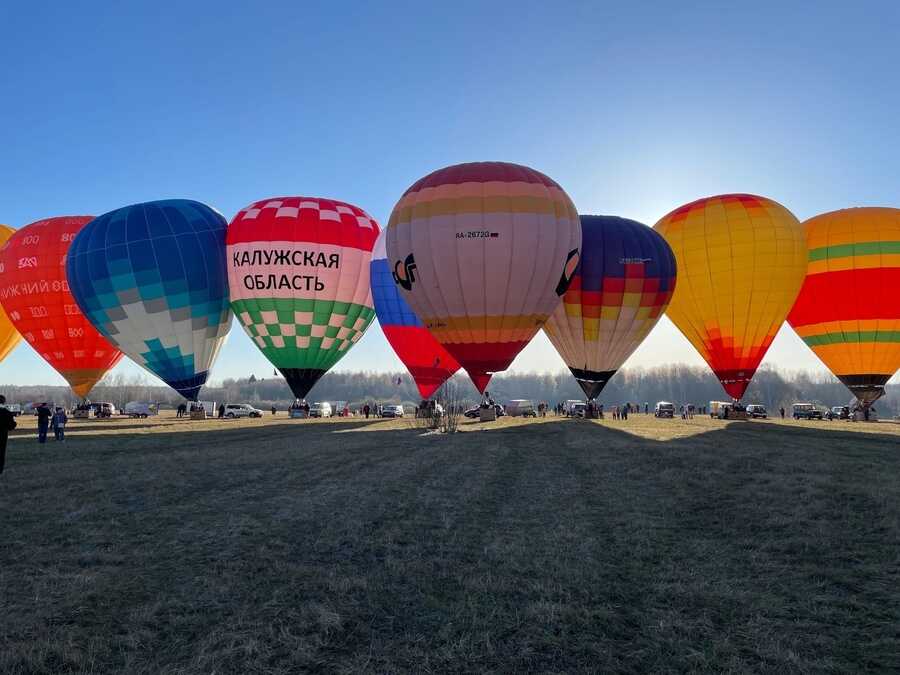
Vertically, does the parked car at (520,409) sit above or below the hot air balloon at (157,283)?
below

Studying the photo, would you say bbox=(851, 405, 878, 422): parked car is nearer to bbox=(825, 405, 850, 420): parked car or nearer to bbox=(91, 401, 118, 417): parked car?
bbox=(825, 405, 850, 420): parked car

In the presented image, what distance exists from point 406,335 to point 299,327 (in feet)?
18.1

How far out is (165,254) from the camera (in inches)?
1090

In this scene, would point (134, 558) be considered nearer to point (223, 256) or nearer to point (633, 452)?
point (633, 452)

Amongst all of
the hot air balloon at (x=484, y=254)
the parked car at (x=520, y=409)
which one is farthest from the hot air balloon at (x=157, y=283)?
the parked car at (x=520, y=409)

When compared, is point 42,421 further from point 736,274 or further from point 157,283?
point 736,274

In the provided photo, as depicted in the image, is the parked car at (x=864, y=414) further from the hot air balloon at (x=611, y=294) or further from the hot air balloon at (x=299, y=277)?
the hot air balloon at (x=299, y=277)

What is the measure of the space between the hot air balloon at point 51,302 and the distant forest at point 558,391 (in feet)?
315

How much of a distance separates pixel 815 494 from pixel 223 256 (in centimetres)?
2754

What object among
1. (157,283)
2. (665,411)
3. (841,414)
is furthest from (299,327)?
(841,414)

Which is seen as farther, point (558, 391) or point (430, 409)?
point (558, 391)

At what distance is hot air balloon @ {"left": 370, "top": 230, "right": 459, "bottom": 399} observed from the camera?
2989cm

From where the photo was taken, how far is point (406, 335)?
Result: 30219 mm

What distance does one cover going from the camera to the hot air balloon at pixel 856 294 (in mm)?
30328
